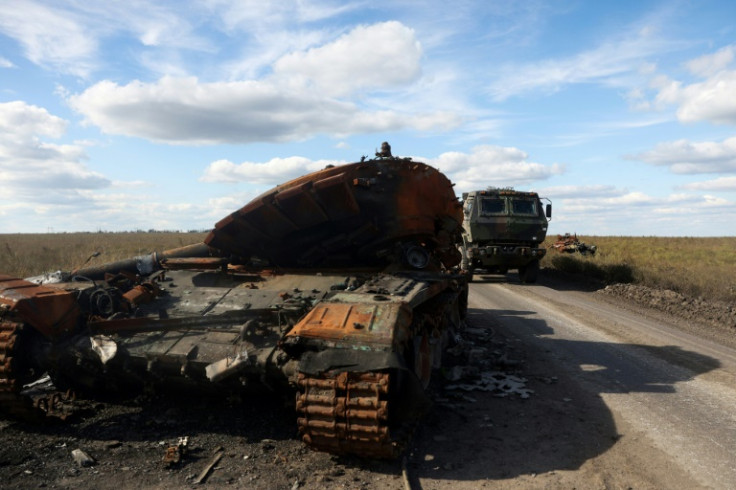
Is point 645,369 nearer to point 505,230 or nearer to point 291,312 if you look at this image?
point 291,312

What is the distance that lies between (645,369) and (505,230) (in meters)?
10.4

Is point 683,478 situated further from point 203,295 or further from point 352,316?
point 203,295

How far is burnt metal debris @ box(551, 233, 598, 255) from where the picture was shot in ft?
74.5

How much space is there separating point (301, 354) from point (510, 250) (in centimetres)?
1444

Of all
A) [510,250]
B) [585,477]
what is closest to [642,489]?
[585,477]

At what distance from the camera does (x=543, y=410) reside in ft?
20.1

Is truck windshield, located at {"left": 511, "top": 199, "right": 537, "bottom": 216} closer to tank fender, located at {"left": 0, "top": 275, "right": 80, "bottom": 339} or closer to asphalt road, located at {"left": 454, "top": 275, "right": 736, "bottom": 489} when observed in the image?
asphalt road, located at {"left": 454, "top": 275, "right": 736, "bottom": 489}

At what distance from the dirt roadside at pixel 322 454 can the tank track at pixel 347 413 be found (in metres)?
0.31

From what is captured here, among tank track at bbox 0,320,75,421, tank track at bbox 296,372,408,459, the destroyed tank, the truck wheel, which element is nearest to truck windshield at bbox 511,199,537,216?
the truck wheel

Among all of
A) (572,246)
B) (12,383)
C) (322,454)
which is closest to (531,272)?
(572,246)

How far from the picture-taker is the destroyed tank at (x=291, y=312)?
4.29m

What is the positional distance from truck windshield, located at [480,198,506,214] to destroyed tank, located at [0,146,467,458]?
10.5m

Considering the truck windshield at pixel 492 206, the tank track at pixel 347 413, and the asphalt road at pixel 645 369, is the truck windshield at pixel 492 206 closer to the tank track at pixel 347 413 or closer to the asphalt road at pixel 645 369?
the asphalt road at pixel 645 369

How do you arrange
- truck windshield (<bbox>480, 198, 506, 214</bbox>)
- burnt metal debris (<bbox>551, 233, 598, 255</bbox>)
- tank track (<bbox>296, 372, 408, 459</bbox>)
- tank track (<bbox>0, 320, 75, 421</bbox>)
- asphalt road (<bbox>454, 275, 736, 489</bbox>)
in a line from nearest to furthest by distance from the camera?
1. tank track (<bbox>296, 372, 408, 459</bbox>)
2. asphalt road (<bbox>454, 275, 736, 489</bbox>)
3. tank track (<bbox>0, 320, 75, 421</bbox>)
4. truck windshield (<bbox>480, 198, 506, 214</bbox>)
5. burnt metal debris (<bbox>551, 233, 598, 255</bbox>)
